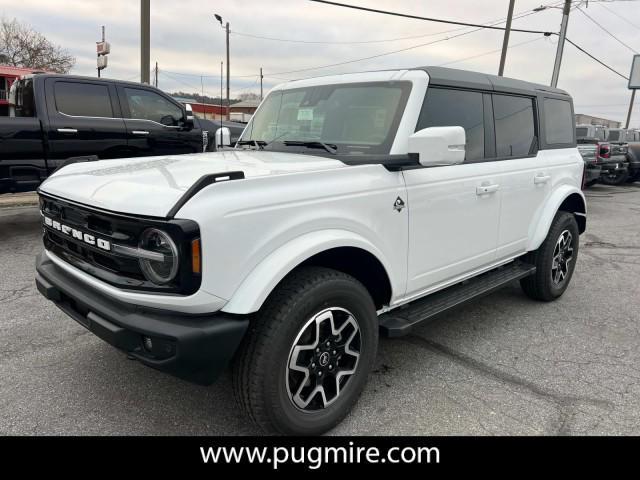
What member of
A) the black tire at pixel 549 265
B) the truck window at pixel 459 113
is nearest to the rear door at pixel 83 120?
the truck window at pixel 459 113

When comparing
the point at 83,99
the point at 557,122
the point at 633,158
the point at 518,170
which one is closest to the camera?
the point at 518,170

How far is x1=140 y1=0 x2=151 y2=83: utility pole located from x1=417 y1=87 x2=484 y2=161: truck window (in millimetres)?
10896

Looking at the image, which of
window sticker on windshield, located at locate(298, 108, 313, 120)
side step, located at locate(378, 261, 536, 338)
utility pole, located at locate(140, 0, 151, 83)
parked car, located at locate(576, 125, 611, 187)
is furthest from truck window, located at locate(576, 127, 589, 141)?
window sticker on windshield, located at locate(298, 108, 313, 120)

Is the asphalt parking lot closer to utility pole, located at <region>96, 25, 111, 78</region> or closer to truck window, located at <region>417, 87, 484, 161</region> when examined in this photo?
truck window, located at <region>417, 87, 484, 161</region>

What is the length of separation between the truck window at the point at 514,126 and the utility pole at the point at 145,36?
10.7m

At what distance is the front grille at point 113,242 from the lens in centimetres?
199

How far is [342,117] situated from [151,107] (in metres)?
5.19

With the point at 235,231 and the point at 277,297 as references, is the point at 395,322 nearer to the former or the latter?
the point at 277,297

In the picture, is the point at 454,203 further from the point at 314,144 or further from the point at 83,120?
the point at 83,120

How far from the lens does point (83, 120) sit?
669 cm

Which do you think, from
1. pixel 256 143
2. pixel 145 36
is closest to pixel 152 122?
pixel 256 143

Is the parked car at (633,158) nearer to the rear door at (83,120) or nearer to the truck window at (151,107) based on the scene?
the truck window at (151,107)
